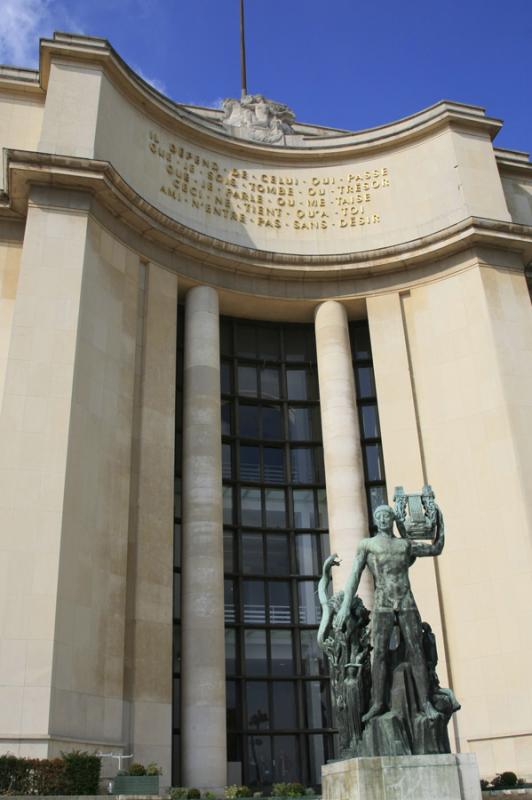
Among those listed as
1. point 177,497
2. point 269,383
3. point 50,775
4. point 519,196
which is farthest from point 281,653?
point 519,196

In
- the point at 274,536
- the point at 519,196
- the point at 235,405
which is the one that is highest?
the point at 519,196

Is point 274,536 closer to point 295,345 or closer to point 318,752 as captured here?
point 318,752

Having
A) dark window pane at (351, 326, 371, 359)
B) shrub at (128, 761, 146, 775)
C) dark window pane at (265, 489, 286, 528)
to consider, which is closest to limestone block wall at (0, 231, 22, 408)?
dark window pane at (265, 489, 286, 528)

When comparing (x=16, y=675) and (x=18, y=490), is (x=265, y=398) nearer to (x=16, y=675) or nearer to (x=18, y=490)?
(x=18, y=490)

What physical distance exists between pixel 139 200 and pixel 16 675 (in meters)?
15.7

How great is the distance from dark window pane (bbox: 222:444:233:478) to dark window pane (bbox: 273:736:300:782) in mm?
9061

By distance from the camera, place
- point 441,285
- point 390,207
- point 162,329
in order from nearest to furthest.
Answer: point 162,329 < point 441,285 < point 390,207

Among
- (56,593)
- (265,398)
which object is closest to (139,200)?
(265,398)

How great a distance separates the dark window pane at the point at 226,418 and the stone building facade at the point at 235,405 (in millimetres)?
56

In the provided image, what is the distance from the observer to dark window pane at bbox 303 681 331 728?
25.9 metres

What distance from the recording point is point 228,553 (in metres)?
27.9

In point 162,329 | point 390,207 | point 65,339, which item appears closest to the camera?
point 65,339

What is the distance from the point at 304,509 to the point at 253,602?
4.04m

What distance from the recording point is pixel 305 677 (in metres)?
26.3
